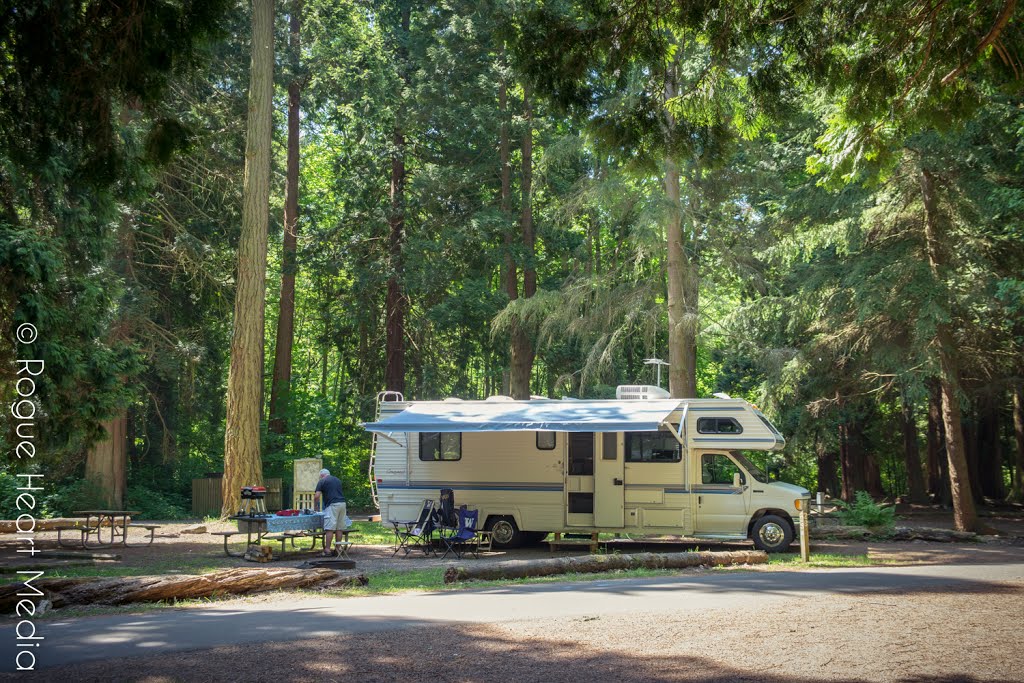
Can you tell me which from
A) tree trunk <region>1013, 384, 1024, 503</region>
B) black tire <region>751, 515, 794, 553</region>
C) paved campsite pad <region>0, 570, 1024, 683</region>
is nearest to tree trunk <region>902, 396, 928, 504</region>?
tree trunk <region>1013, 384, 1024, 503</region>

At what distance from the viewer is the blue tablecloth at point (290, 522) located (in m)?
14.9

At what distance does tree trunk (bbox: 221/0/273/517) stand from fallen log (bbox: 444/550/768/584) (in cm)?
1011

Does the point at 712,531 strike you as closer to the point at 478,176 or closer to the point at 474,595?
the point at 474,595

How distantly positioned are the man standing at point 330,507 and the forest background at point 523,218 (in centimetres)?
357

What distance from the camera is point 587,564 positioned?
13.4m

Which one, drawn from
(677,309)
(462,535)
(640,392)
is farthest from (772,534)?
(677,309)

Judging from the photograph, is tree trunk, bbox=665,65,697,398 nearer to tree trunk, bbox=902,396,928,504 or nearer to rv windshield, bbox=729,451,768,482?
rv windshield, bbox=729,451,768,482

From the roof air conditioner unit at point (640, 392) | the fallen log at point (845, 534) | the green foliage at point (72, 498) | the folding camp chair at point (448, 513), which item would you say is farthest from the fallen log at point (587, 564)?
the green foliage at point (72, 498)

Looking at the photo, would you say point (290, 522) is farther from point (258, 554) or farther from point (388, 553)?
point (388, 553)

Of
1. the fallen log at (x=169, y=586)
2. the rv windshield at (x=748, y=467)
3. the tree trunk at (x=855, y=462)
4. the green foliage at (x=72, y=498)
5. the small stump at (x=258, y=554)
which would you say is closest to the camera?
the fallen log at (x=169, y=586)

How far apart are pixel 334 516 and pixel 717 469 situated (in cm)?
686

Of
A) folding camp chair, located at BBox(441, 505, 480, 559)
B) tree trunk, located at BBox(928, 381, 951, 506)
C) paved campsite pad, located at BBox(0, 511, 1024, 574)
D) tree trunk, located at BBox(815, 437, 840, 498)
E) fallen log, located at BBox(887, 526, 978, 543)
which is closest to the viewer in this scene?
paved campsite pad, located at BBox(0, 511, 1024, 574)

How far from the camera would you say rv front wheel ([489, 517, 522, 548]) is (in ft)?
57.3

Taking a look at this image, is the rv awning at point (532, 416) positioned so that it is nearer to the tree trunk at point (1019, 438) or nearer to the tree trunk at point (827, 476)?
the tree trunk at point (1019, 438)
